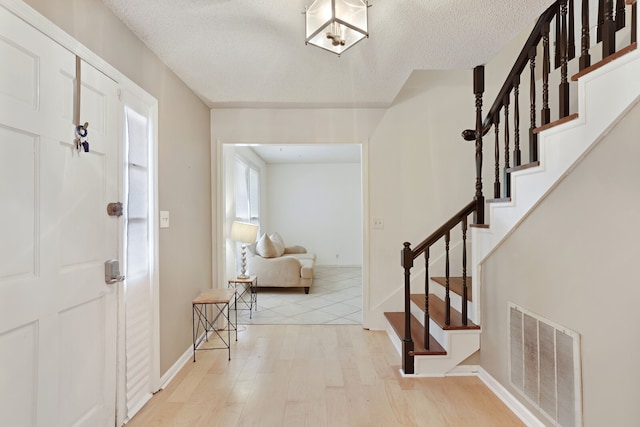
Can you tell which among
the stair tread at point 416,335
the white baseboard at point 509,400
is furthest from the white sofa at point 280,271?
the white baseboard at point 509,400

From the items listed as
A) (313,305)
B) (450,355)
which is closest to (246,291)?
(313,305)

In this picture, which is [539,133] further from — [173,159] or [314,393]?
[173,159]

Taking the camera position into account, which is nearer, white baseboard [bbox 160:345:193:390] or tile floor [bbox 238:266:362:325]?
white baseboard [bbox 160:345:193:390]

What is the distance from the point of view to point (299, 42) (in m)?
2.19

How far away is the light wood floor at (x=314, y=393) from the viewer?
2.00m

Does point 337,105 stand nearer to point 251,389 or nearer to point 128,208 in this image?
point 128,208

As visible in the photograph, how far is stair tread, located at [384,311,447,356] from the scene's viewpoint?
2496mm

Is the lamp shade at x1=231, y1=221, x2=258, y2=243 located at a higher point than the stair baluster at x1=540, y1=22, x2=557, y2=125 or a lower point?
lower

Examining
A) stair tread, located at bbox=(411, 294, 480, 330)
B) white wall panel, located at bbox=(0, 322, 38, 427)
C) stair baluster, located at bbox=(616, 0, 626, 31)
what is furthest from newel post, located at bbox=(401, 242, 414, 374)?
white wall panel, located at bbox=(0, 322, 38, 427)

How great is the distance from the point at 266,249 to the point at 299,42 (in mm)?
3694

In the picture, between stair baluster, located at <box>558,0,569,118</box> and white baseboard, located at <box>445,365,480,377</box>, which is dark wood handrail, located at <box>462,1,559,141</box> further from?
white baseboard, located at <box>445,365,480,377</box>

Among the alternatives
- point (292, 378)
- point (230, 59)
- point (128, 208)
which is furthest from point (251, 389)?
point (230, 59)

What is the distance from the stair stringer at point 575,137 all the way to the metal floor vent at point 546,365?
1.79ft

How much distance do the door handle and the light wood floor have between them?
87cm
